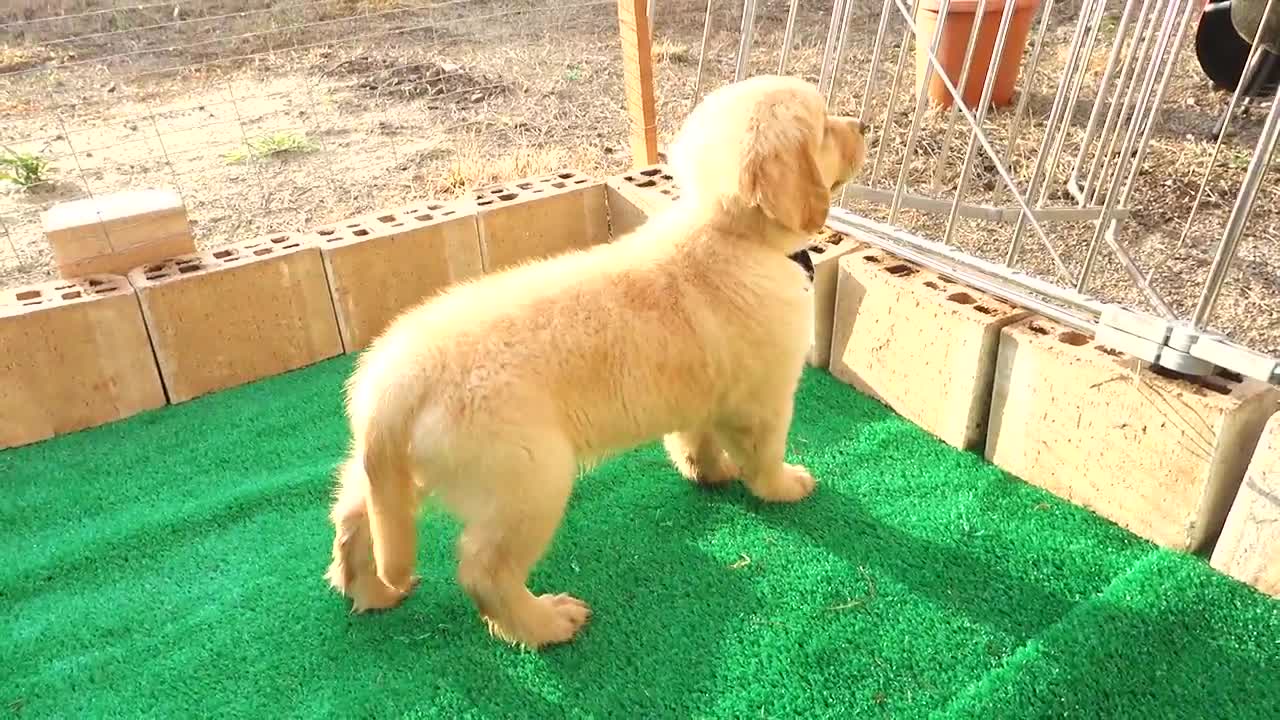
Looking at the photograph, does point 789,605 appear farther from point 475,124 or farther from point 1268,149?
point 475,124

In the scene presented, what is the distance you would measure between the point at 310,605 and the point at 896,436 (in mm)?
1957

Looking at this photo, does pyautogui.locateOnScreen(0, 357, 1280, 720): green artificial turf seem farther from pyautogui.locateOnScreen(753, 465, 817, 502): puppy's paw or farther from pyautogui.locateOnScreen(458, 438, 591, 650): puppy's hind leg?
pyautogui.locateOnScreen(458, 438, 591, 650): puppy's hind leg

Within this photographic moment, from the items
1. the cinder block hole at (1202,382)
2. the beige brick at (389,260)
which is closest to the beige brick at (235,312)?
the beige brick at (389,260)

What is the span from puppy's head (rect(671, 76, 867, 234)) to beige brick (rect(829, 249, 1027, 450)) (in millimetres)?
654

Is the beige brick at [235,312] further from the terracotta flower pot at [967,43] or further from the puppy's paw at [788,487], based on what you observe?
the terracotta flower pot at [967,43]

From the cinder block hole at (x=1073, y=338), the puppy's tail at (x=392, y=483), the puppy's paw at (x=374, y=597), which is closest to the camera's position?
the puppy's tail at (x=392, y=483)

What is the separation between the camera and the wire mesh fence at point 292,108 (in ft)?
16.0

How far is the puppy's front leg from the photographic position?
2590 mm

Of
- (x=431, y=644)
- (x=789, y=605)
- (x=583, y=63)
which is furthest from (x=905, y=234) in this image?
(x=583, y=63)

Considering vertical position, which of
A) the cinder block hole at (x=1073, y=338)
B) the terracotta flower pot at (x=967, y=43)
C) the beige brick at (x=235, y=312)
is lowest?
the beige brick at (x=235, y=312)

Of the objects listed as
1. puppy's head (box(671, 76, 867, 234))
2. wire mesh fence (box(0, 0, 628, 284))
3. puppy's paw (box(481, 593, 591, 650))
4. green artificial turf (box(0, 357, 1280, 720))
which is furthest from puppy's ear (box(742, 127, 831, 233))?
wire mesh fence (box(0, 0, 628, 284))

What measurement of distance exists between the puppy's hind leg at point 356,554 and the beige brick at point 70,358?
4.65ft

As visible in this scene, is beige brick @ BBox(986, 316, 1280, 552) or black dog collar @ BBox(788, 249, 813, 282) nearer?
beige brick @ BBox(986, 316, 1280, 552)

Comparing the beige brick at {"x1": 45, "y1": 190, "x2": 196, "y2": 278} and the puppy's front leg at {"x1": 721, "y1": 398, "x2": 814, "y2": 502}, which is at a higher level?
the beige brick at {"x1": 45, "y1": 190, "x2": 196, "y2": 278}
